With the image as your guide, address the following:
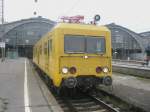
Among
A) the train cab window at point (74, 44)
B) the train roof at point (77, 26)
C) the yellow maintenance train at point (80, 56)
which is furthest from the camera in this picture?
the train roof at point (77, 26)

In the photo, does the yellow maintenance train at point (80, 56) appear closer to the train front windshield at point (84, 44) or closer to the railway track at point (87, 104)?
the train front windshield at point (84, 44)

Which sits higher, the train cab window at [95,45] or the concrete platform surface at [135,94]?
the train cab window at [95,45]

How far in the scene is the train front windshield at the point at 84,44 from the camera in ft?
46.1

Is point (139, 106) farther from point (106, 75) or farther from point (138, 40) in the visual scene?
point (138, 40)

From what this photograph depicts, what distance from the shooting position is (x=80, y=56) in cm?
1407

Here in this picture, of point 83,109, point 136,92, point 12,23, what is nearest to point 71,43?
point 83,109

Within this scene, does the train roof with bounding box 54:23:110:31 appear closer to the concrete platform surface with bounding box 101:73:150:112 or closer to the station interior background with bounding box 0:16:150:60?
the concrete platform surface with bounding box 101:73:150:112

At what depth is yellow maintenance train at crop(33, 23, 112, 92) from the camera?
1373 centimetres

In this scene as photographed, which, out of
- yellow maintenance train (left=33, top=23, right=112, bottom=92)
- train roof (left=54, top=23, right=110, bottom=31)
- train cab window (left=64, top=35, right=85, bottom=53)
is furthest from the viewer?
train roof (left=54, top=23, right=110, bottom=31)

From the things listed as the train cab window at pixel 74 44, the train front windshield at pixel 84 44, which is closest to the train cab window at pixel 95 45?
the train front windshield at pixel 84 44

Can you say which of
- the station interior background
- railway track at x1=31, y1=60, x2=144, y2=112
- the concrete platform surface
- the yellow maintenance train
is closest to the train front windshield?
the yellow maintenance train

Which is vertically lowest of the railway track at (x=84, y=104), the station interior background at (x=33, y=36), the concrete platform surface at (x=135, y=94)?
the railway track at (x=84, y=104)

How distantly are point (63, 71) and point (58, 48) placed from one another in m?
0.84

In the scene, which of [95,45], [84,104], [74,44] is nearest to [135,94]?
[95,45]
